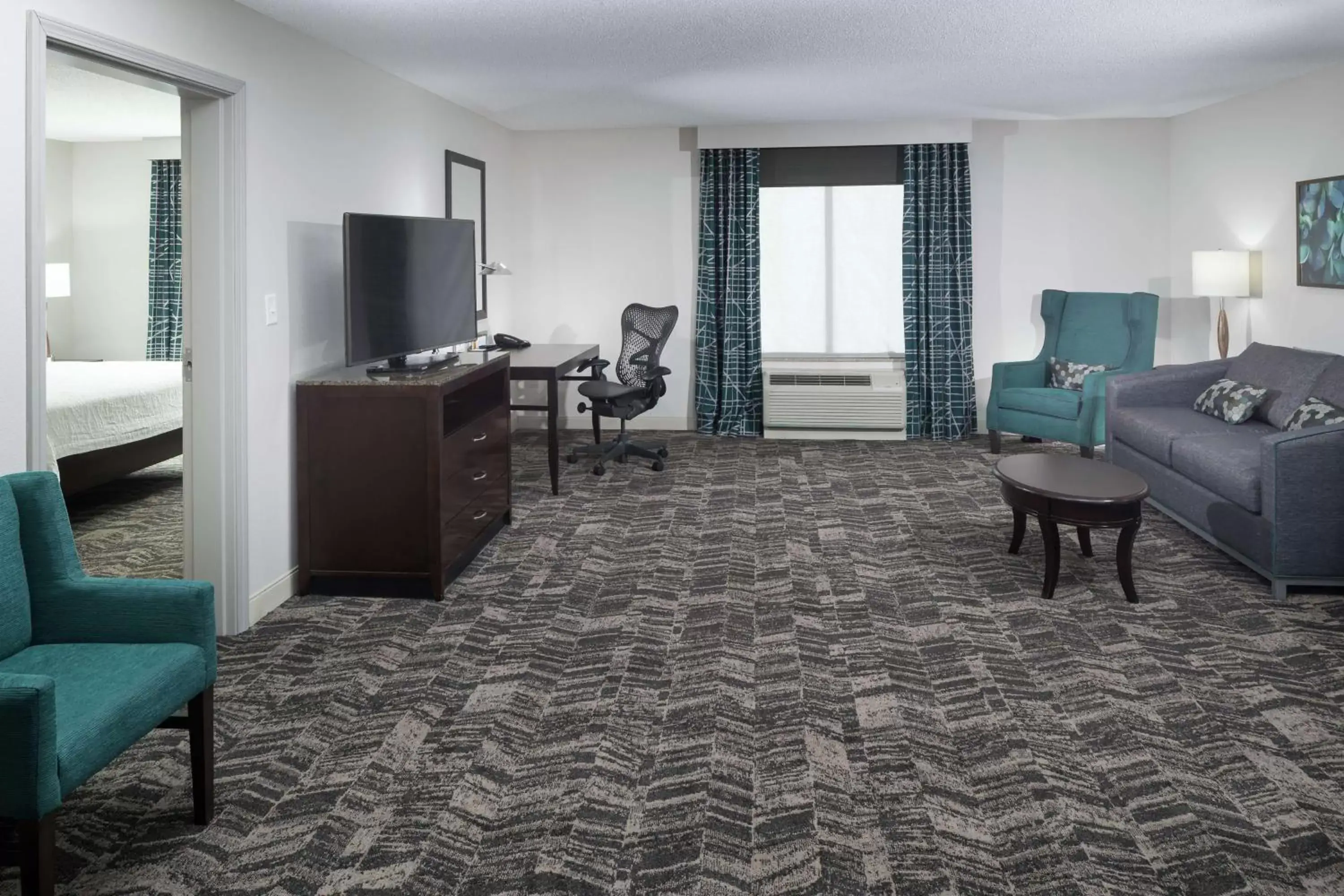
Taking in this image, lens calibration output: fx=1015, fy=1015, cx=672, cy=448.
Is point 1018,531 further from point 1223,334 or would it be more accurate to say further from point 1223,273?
point 1223,334

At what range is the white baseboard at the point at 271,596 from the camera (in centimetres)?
364

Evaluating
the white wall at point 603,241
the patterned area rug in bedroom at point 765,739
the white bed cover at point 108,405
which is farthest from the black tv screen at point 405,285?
the white wall at point 603,241

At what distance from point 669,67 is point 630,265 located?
277cm

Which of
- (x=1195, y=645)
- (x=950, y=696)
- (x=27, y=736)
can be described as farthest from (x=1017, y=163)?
(x=27, y=736)

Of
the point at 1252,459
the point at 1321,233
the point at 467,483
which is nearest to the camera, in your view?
the point at 1252,459

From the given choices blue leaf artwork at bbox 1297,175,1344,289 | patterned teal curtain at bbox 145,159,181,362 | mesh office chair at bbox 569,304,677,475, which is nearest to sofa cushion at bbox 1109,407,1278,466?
blue leaf artwork at bbox 1297,175,1344,289

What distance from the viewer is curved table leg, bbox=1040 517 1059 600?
3.89 m

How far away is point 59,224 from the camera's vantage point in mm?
7535

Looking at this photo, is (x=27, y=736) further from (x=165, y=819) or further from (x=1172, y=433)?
(x=1172, y=433)

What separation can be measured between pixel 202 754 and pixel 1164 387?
5.13 meters

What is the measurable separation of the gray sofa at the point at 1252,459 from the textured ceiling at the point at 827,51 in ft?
5.05

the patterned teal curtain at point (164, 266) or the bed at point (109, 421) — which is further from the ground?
the patterned teal curtain at point (164, 266)

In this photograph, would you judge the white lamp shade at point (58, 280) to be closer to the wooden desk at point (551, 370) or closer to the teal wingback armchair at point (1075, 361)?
the wooden desk at point (551, 370)

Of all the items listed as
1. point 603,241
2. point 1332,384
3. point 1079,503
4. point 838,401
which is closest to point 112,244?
point 603,241
